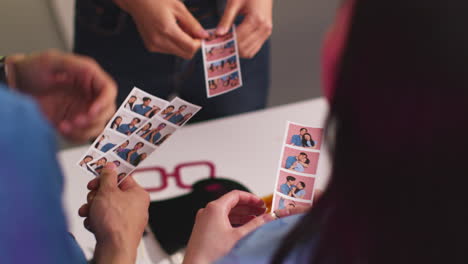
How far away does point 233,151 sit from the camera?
44.0 inches

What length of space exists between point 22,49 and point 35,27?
0.13 meters

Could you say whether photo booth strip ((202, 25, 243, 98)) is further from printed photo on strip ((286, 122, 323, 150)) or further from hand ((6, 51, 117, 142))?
hand ((6, 51, 117, 142))

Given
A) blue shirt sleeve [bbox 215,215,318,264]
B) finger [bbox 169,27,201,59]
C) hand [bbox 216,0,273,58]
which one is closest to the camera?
blue shirt sleeve [bbox 215,215,318,264]

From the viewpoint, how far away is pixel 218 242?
73 cm

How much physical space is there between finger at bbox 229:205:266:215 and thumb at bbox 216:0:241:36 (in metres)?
0.46

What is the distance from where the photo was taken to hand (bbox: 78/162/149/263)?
2.57 ft

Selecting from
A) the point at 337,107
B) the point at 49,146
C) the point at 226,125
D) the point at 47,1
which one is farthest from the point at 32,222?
the point at 47,1

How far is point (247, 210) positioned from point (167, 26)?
19.2 inches

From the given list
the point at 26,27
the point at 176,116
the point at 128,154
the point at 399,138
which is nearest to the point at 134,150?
the point at 128,154

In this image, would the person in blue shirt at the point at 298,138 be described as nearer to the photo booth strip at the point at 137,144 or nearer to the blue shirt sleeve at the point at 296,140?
the blue shirt sleeve at the point at 296,140

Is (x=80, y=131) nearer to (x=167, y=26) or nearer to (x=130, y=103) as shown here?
(x=130, y=103)

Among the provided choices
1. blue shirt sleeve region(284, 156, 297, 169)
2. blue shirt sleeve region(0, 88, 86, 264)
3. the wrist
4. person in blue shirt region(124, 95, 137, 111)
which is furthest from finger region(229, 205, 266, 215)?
blue shirt sleeve region(0, 88, 86, 264)

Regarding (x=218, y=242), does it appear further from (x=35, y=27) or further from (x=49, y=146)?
(x=35, y=27)

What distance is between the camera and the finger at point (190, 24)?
106 cm
